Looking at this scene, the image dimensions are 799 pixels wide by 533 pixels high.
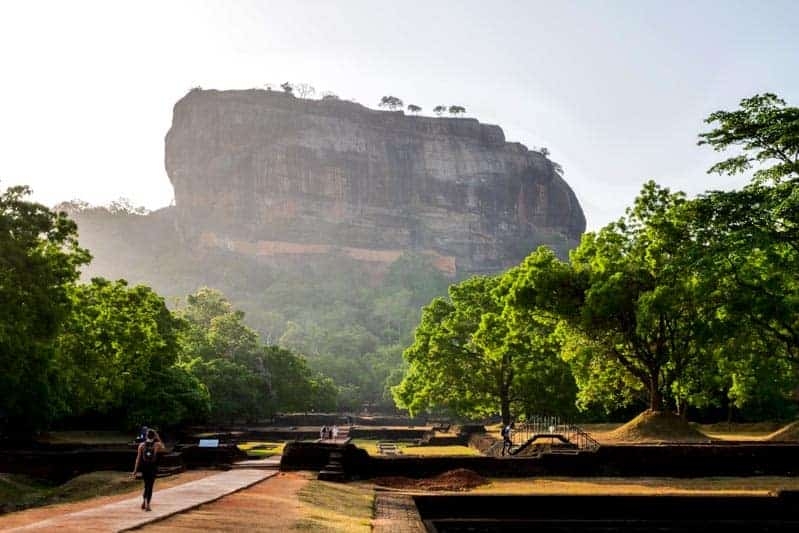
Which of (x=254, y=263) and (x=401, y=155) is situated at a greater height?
(x=401, y=155)

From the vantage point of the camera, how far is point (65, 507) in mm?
14039

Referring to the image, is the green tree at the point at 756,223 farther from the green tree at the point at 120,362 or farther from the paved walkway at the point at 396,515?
the green tree at the point at 120,362

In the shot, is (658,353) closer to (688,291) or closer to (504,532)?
(688,291)

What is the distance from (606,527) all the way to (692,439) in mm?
12574

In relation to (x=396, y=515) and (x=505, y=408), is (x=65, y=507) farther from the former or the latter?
(x=505, y=408)

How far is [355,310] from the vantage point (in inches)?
5679

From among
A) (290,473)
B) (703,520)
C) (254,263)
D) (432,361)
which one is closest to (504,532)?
(703,520)

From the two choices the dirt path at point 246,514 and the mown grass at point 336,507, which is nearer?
the dirt path at point 246,514

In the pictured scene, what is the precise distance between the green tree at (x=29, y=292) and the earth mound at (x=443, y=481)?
1127 centimetres

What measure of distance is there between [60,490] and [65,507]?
4.33m

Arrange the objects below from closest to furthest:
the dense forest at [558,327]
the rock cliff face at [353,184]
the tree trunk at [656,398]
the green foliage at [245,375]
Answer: the dense forest at [558,327], the tree trunk at [656,398], the green foliage at [245,375], the rock cliff face at [353,184]

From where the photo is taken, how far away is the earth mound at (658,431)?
27000 mm

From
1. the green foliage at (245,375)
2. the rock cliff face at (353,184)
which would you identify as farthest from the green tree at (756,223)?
the rock cliff face at (353,184)

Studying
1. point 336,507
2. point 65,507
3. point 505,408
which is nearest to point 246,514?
point 336,507
